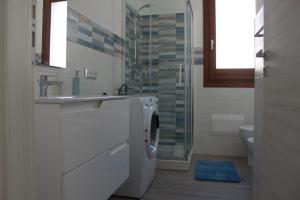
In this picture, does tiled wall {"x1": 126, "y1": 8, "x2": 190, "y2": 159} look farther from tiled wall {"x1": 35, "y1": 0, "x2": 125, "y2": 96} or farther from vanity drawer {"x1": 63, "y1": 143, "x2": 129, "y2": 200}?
vanity drawer {"x1": 63, "y1": 143, "x2": 129, "y2": 200}

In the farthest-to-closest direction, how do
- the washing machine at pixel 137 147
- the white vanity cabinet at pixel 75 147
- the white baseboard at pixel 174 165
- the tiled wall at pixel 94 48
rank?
the white baseboard at pixel 174 165, the washing machine at pixel 137 147, the tiled wall at pixel 94 48, the white vanity cabinet at pixel 75 147

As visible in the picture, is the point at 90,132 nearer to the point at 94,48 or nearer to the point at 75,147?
the point at 75,147

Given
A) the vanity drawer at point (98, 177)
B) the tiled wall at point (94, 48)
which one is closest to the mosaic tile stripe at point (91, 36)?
the tiled wall at point (94, 48)

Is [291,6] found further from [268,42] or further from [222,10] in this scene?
[222,10]

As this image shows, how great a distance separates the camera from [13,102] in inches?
24.1

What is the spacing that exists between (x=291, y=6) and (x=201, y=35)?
298cm

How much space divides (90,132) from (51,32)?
79cm

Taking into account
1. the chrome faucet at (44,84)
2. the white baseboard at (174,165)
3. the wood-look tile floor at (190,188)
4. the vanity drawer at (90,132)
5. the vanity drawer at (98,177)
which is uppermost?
the chrome faucet at (44,84)

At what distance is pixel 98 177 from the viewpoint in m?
1.53

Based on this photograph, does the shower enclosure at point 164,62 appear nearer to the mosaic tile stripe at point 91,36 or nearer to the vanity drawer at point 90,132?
the mosaic tile stripe at point 91,36

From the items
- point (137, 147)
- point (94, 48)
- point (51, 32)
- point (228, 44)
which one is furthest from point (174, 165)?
point (51, 32)

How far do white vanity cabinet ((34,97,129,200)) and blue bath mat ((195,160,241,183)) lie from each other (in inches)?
51.9

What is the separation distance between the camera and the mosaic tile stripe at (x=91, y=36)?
2090 mm

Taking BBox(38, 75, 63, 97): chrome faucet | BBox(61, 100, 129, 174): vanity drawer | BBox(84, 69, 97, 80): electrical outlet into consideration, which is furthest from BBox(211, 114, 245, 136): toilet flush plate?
BBox(38, 75, 63, 97): chrome faucet
